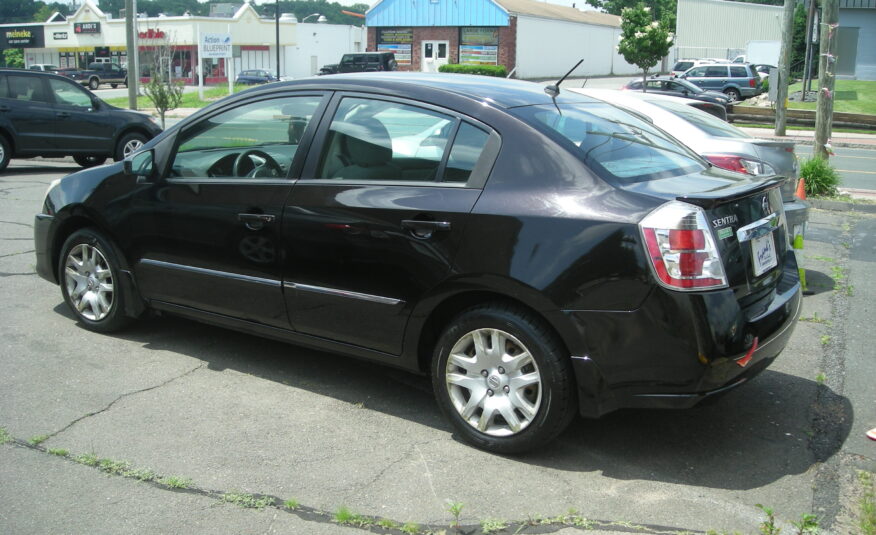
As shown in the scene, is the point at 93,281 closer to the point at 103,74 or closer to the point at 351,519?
the point at 351,519

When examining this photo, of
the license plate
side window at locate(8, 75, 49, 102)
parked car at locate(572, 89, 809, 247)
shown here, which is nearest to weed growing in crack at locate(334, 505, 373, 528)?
the license plate

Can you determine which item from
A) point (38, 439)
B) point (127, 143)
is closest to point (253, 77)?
point (127, 143)

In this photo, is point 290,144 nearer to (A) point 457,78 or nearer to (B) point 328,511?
(A) point 457,78

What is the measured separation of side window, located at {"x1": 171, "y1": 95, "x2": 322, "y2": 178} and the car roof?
0.47 ft

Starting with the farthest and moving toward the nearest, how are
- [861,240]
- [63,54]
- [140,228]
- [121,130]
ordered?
[63,54] < [121,130] < [861,240] < [140,228]

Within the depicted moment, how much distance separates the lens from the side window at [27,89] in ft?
47.4

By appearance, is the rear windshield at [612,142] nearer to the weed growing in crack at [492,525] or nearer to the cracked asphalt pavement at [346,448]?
the cracked asphalt pavement at [346,448]

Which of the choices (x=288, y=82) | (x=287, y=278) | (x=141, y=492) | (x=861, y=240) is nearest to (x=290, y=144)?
(x=288, y=82)

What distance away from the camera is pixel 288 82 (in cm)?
497

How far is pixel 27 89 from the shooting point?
1457cm

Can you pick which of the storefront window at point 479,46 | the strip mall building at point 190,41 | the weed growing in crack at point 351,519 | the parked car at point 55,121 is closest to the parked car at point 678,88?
the parked car at point 55,121

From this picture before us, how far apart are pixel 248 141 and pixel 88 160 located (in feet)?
41.4

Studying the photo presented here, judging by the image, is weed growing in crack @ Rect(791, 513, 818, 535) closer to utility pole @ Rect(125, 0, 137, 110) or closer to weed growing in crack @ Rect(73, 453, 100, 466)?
weed growing in crack @ Rect(73, 453, 100, 466)

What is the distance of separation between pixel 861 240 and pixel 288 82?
23.8 feet
